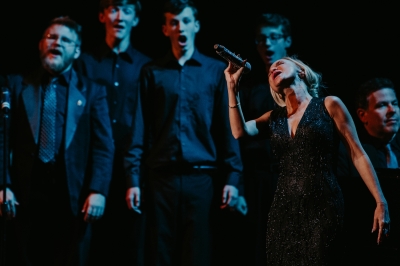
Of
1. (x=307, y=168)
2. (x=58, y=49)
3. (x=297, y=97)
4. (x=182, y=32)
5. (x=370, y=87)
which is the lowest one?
(x=307, y=168)

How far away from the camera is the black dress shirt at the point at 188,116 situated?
4727mm

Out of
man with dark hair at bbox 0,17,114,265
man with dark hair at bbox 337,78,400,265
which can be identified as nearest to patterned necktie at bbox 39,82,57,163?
man with dark hair at bbox 0,17,114,265

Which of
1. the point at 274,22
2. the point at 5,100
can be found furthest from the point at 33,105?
the point at 274,22

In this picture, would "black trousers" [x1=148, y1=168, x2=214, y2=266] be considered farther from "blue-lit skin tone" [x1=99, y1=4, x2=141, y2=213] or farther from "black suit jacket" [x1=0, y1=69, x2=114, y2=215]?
"blue-lit skin tone" [x1=99, y1=4, x2=141, y2=213]

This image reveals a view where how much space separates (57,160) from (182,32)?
1.35m

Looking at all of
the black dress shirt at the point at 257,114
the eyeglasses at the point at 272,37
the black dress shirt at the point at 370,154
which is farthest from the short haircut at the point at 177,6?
the black dress shirt at the point at 370,154

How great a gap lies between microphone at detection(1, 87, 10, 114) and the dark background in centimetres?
143

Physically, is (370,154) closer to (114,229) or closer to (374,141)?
(374,141)

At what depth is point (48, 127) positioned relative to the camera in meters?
4.64

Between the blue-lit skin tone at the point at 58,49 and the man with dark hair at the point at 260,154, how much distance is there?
138 cm

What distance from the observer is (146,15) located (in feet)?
20.5

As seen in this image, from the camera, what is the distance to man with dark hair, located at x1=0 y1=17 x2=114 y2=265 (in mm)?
4574

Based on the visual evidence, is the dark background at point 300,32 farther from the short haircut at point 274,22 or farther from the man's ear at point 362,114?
the man's ear at point 362,114

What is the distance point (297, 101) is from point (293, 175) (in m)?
0.42
